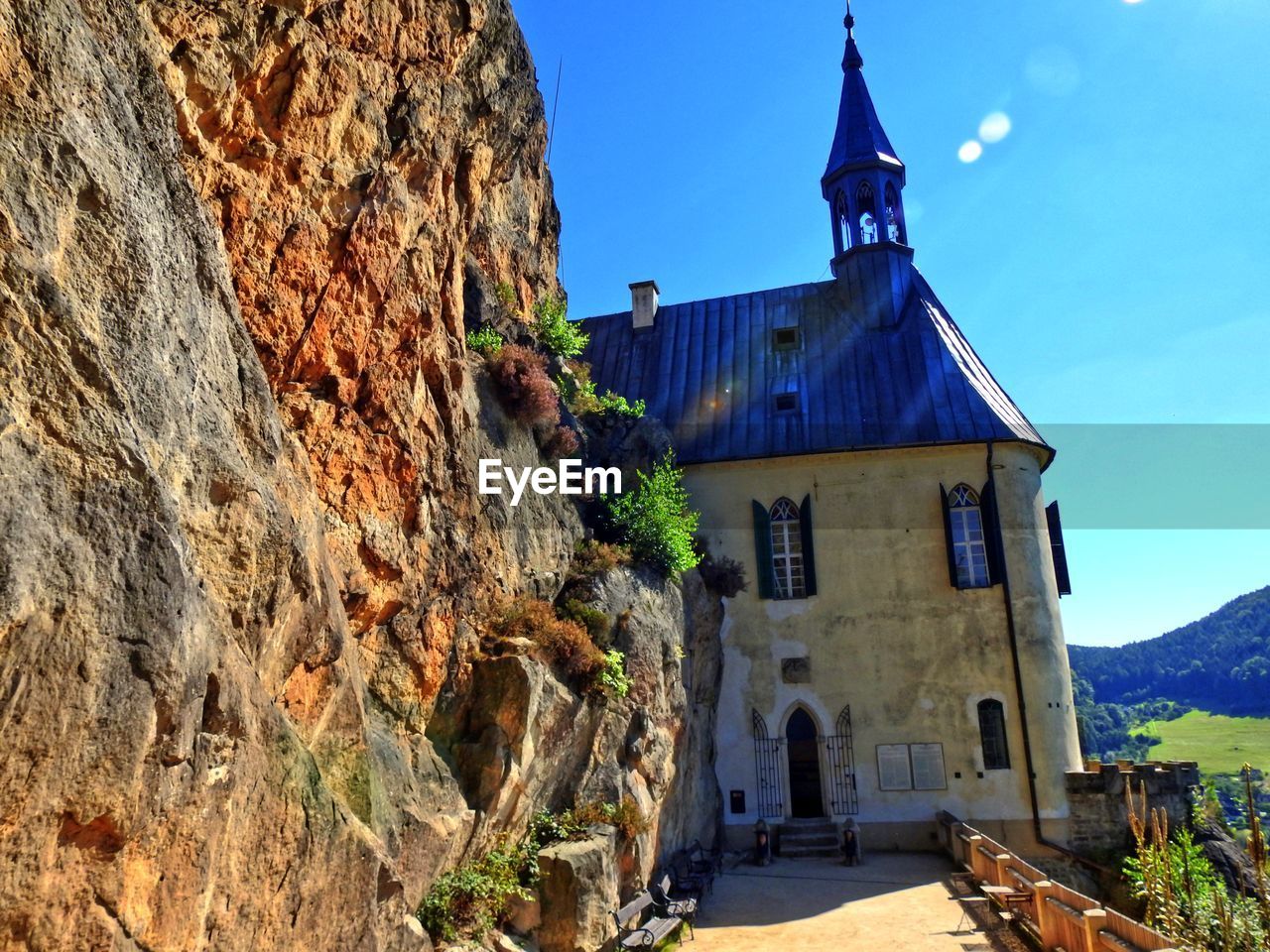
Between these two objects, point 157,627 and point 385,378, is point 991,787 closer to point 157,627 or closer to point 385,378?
point 385,378

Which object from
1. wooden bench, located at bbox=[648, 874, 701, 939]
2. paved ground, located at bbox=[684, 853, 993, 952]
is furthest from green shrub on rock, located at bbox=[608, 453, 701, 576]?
paved ground, located at bbox=[684, 853, 993, 952]

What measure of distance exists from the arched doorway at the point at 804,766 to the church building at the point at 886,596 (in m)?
0.03

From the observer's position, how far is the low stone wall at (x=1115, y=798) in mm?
19062

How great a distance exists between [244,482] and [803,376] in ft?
66.5

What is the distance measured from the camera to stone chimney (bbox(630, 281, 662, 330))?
28.3 meters

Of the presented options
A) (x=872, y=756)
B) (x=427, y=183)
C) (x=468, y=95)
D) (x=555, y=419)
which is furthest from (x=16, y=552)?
(x=872, y=756)

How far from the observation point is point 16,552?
13.3 feet

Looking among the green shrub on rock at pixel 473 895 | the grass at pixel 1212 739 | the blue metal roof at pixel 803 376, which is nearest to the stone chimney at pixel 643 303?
the blue metal roof at pixel 803 376

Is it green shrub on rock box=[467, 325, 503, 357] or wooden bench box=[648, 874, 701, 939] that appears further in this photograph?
green shrub on rock box=[467, 325, 503, 357]

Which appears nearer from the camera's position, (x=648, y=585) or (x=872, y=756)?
(x=648, y=585)

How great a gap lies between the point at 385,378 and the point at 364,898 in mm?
5184

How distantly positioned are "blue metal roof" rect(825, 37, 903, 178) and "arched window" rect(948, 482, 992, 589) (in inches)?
450

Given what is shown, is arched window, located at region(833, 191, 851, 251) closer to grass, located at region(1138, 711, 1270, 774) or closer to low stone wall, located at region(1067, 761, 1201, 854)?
low stone wall, located at region(1067, 761, 1201, 854)

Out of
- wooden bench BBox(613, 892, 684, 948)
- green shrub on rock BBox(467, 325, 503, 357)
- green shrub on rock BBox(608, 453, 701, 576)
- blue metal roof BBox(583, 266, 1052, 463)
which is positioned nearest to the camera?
wooden bench BBox(613, 892, 684, 948)
